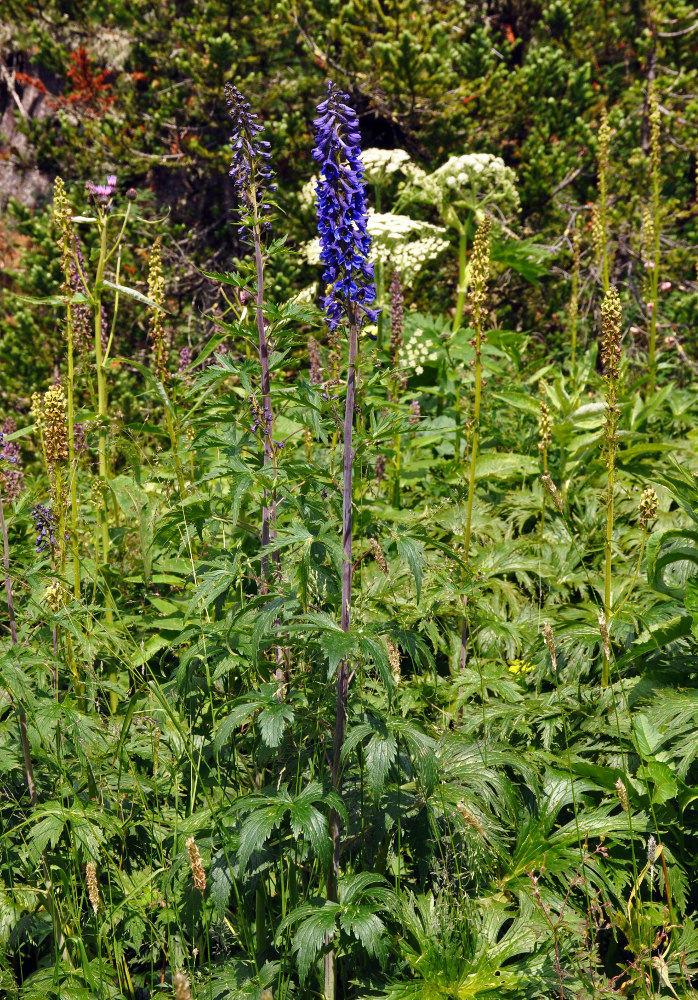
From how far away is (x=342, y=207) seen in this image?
203 centimetres

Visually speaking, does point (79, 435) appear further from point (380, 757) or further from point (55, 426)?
point (380, 757)

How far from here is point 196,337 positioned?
7.28 meters

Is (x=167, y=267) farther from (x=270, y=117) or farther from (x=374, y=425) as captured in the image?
(x=374, y=425)

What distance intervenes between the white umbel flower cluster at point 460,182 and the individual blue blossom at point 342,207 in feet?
13.7

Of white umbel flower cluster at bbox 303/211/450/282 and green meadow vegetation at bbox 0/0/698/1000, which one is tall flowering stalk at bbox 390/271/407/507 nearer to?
green meadow vegetation at bbox 0/0/698/1000

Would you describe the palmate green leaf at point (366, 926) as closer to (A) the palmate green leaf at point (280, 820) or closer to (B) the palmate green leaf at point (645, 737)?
(A) the palmate green leaf at point (280, 820)

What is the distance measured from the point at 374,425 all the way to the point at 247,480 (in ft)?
1.24

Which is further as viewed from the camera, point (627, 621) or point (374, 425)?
point (627, 621)

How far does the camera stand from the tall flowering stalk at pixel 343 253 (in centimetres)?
202

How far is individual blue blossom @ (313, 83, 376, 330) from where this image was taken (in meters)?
2.02

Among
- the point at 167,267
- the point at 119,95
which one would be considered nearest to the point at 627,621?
the point at 167,267

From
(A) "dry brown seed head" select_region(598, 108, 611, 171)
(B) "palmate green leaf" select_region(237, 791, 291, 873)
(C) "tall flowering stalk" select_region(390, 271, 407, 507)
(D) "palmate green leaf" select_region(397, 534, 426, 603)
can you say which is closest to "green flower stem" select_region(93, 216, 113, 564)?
(C) "tall flowering stalk" select_region(390, 271, 407, 507)

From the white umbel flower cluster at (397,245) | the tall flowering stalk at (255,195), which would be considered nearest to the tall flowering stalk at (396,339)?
the white umbel flower cluster at (397,245)

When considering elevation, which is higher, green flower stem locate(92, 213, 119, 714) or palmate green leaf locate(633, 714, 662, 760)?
green flower stem locate(92, 213, 119, 714)
